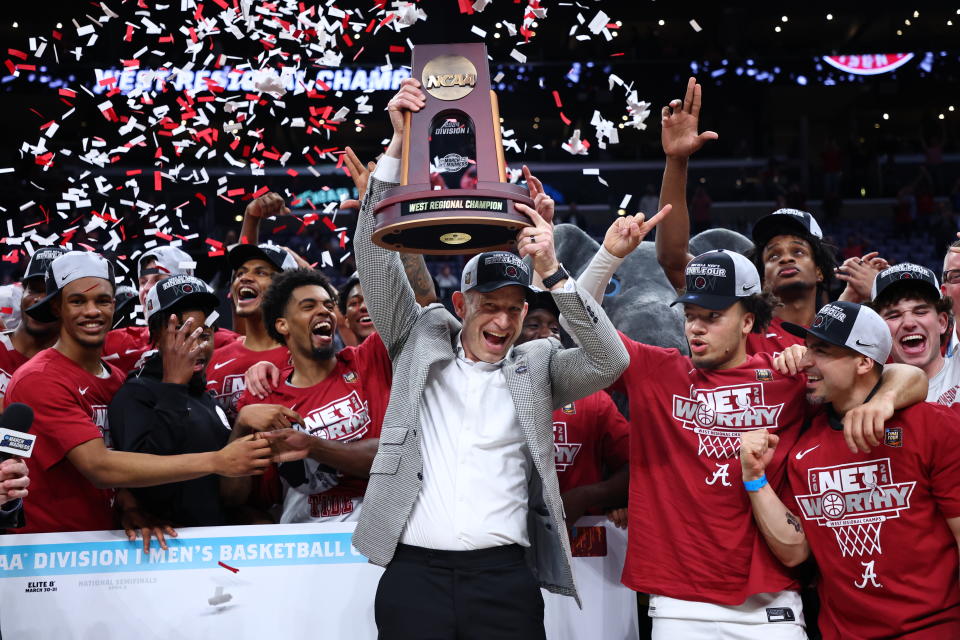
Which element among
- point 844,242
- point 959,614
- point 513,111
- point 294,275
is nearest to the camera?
point 959,614

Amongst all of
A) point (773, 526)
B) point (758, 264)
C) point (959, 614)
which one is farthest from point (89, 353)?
point (959, 614)

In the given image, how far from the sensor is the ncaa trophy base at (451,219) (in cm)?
291

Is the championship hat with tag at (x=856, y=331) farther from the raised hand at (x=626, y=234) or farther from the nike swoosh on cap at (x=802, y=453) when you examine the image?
the raised hand at (x=626, y=234)

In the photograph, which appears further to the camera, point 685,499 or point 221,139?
point 221,139

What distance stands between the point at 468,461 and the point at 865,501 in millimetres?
1280

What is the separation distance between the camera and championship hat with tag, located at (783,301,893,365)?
3164 mm

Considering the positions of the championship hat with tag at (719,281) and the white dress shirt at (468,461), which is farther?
the championship hat with tag at (719,281)

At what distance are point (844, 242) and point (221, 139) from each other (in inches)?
452

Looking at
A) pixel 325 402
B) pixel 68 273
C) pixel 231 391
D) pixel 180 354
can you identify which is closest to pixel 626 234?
pixel 325 402

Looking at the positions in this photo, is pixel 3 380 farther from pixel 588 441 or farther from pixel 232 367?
pixel 588 441

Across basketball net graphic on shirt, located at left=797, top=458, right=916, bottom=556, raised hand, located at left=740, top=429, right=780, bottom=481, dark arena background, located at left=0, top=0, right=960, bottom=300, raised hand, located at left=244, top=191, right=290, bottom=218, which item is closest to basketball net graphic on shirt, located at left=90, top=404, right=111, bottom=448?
raised hand, located at left=244, top=191, right=290, bottom=218

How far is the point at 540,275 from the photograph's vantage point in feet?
10.5

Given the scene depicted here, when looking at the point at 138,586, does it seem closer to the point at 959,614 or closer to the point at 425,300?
the point at 425,300

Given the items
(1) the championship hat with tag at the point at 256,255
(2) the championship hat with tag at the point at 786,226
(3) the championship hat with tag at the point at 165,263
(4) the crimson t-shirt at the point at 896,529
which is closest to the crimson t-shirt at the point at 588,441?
(4) the crimson t-shirt at the point at 896,529
